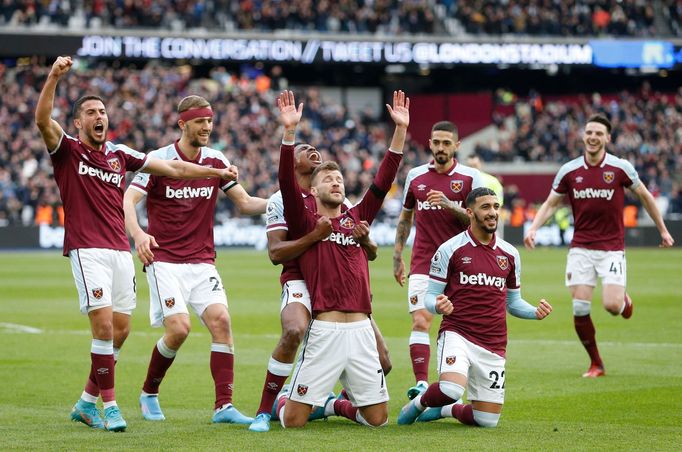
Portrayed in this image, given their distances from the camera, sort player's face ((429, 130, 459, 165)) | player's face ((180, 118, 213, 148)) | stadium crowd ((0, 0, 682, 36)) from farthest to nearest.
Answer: stadium crowd ((0, 0, 682, 36)), player's face ((429, 130, 459, 165)), player's face ((180, 118, 213, 148))

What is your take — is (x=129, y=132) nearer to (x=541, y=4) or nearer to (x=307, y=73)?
(x=307, y=73)

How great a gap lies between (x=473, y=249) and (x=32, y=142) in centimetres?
3323

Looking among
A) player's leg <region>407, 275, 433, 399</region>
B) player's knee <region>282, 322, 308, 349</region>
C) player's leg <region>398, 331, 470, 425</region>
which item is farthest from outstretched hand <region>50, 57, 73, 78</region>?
player's leg <region>407, 275, 433, 399</region>

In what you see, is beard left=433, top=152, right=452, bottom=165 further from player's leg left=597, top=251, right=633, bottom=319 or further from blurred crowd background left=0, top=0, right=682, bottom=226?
blurred crowd background left=0, top=0, right=682, bottom=226

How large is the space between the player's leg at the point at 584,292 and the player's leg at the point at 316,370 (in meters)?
4.40

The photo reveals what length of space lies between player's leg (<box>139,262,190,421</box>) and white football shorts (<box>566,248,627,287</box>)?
500 cm

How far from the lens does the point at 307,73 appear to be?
53.2 metres

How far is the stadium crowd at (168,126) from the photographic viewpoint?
38575mm

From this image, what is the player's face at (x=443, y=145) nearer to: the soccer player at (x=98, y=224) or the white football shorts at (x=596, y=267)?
the soccer player at (x=98, y=224)

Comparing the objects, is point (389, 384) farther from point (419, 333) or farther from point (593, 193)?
point (593, 193)

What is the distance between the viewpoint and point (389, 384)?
1184 cm

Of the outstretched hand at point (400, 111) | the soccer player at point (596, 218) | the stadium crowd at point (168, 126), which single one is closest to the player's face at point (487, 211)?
the outstretched hand at point (400, 111)

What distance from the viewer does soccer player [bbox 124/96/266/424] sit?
9.58 meters

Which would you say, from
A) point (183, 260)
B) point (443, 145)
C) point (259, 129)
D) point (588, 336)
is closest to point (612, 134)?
point (259, 129)
